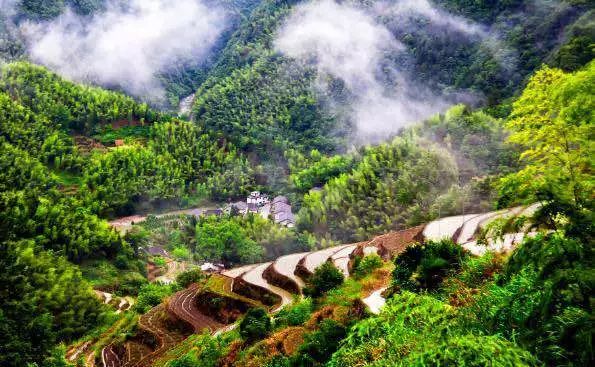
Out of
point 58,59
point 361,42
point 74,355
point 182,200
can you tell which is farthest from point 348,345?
point 58,59

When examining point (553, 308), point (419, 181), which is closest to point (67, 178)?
point (419, 181)

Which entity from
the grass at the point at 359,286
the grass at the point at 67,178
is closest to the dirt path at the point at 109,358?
the grass at the point at 359,286

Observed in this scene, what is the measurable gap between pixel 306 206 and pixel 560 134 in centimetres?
4479

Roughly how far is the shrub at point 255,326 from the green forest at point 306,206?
0.18 ft

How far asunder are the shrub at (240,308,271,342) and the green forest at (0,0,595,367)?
6 centimetres

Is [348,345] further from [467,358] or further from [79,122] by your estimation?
[79,122]

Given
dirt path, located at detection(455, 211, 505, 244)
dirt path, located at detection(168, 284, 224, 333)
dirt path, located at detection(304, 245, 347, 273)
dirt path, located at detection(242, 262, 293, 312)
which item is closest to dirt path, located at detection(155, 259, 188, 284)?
dirt path, located at detection(168, 284, 224, 333)

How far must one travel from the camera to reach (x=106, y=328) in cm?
2869

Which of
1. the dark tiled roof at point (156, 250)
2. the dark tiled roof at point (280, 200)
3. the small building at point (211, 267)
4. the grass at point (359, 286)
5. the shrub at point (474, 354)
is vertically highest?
the dark tiled roof at point (156, 250)

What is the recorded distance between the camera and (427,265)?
10.4 metres

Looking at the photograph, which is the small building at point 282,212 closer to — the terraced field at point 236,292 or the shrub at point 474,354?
the terraced field at point 236,292

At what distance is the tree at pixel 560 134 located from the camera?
6246 mm

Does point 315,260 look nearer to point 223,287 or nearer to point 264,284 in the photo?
point 264,284

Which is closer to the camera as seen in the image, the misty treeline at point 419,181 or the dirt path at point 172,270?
the misty treeline at point 419,181
